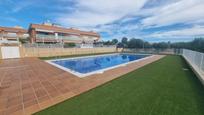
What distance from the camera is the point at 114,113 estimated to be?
8.61 feet

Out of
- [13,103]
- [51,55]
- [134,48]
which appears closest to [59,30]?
[51,55]

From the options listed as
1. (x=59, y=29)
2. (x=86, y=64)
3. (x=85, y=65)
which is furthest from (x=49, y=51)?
(x=59, y=29)

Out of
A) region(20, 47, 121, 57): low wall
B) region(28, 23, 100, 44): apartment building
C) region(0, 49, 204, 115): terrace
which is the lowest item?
region(0, 49, 204, 115): terrace

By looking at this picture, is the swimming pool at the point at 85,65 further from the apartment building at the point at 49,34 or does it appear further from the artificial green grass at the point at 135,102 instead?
the apartment building at the point at 49,34

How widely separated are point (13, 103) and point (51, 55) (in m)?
15.5

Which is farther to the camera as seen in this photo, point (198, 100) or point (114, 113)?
point (198, 100)

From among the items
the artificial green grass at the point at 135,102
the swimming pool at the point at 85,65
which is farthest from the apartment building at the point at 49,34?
the artificial green grass at the point at 135,102

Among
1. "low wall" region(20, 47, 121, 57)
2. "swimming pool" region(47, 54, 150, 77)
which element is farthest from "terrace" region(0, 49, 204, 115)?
"low wall" region(20, 47, 121, 57)

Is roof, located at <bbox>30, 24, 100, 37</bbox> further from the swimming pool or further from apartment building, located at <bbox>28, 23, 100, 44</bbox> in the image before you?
the swimming pool

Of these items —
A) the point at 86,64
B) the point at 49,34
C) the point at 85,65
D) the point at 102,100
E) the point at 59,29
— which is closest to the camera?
the point at 102,100

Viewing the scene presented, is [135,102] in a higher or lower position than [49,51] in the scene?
lower

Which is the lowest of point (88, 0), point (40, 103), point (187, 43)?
point (40, 103)

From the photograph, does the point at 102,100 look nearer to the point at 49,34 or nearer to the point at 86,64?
the point at 86,64

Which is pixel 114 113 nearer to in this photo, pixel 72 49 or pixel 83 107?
pixel 83 107
